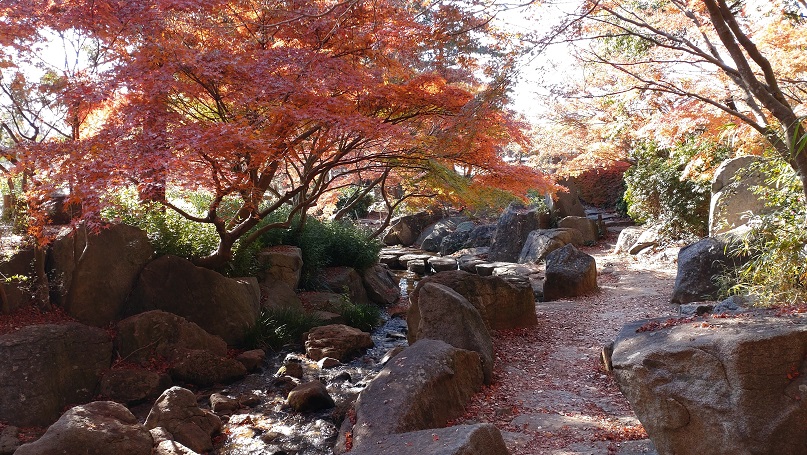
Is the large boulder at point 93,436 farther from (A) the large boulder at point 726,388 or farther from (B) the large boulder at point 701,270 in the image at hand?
(B) the large boulder at point 701,270

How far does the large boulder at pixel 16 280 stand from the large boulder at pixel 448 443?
5.59 meters

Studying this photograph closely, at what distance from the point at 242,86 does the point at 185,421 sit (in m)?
3.66

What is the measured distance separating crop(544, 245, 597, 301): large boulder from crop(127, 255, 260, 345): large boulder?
19.7 feet

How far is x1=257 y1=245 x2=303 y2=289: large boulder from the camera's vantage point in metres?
9.95

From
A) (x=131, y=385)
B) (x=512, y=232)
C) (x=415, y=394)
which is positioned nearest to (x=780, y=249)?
(x=415, y=394)

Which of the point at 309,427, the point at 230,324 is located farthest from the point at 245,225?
the point at 309,427

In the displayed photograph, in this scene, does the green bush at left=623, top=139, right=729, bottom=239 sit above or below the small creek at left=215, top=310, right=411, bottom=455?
above

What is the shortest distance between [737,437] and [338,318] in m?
7.33

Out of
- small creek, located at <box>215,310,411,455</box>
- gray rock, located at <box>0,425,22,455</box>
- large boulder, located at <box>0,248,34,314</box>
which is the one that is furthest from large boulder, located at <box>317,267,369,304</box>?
gray rock, located at <box>0,425,22,455</box>

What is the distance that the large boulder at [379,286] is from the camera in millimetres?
12289

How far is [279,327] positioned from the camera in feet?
27.7

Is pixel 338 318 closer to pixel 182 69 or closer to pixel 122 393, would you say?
pixel 122 393

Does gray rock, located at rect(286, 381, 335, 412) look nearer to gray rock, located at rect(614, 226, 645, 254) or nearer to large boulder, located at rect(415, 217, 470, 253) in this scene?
gray rock, located at rect(614, 226, 645, 254)

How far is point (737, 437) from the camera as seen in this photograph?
9.48 ft
